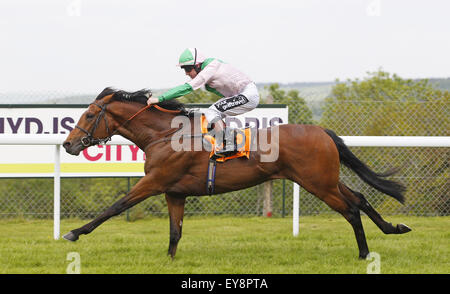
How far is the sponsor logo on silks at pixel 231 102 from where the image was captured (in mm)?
5445

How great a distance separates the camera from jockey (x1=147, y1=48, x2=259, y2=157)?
17.5 ft

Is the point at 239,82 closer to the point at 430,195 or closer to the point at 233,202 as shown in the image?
the point at 233,202

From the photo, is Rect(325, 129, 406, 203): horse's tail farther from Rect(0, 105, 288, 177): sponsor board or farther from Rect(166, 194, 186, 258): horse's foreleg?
Rect(0, 105, 288, 177): sponsor board

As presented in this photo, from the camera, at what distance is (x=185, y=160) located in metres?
5.46

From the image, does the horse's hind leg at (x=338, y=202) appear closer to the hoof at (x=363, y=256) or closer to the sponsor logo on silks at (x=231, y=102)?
the hoof at (x=363, y=256)

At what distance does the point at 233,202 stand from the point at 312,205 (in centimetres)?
128

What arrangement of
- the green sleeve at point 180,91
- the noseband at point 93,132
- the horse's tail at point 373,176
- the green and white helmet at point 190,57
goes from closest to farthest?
1. the green sleeve at point 180,91
2. the green and white helmet at point 190,57
3. the noseband at point 93,132
4. the horse's tail at point 373,176

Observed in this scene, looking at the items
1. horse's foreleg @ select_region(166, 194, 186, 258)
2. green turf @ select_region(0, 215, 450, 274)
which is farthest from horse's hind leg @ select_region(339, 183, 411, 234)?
horse's foreleg @ select_region(166, 194, 186, 258)

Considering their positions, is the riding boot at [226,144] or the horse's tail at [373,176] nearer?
the riding boot at [226,144]

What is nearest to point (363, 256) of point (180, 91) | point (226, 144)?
point (226, 144)

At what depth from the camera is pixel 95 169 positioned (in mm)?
8336

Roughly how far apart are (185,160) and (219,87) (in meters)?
0.81

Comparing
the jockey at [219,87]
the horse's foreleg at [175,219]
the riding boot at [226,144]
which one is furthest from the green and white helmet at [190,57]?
the horse's foreleg at [175,219]
